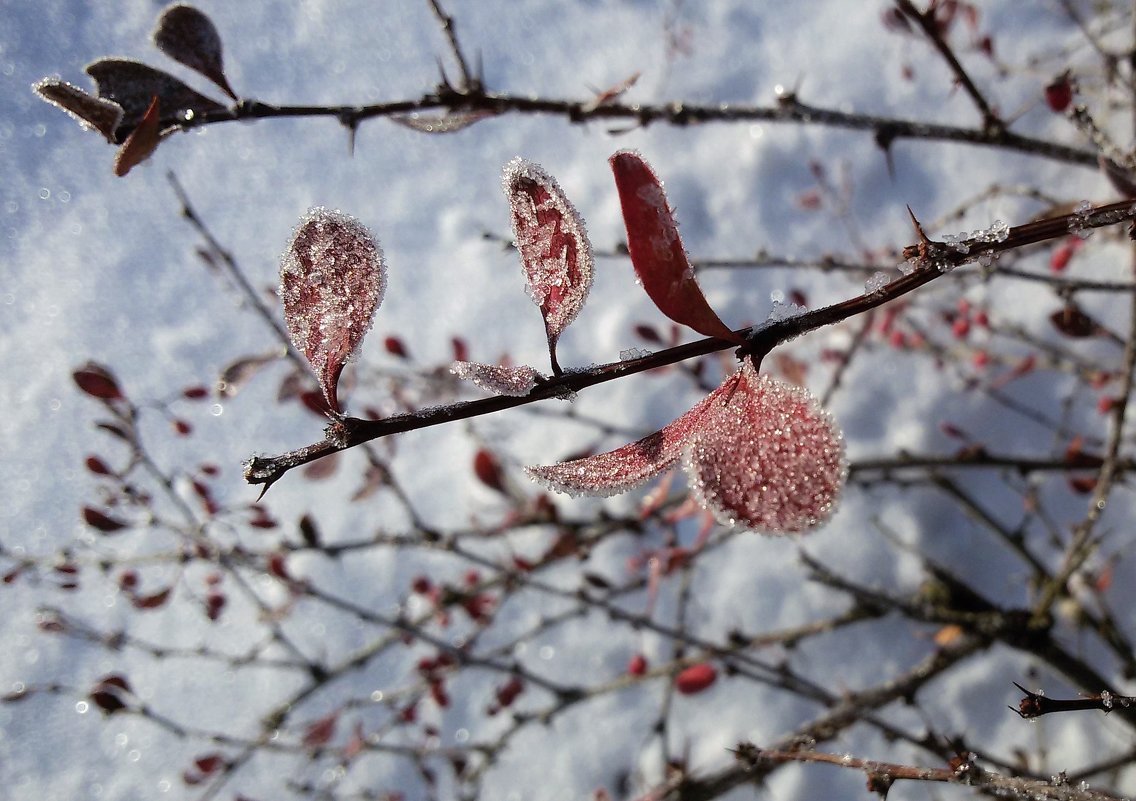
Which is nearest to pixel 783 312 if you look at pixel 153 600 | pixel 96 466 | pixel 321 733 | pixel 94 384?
pixel 94 384

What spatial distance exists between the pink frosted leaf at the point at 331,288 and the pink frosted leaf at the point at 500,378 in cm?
11

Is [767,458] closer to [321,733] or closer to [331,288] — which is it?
[331,288]

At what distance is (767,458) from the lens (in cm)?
53

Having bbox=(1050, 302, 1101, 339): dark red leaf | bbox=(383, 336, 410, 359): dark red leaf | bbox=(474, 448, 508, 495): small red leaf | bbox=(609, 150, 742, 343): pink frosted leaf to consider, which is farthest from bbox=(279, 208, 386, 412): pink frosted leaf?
bbox=(383, 336, 410, 359): dark red leaf

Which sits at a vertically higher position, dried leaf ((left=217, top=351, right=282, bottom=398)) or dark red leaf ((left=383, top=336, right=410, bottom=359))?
dark red leaf ((left=383, top=336, right=410, bottom=359))

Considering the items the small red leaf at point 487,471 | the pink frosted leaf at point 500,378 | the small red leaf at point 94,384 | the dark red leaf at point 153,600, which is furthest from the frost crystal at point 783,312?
the dark red leaf at point 153,600

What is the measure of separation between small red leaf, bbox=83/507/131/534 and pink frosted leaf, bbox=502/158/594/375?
1337 mm

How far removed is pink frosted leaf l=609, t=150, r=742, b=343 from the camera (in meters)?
0.46

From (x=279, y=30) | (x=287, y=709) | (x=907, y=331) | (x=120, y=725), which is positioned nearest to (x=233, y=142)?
(x=279, y=30)

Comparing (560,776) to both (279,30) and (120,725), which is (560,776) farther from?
(279,30)

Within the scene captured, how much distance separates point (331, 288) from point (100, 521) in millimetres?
1228

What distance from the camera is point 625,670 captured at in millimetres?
2387

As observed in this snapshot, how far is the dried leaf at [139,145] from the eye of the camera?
21.8 inches

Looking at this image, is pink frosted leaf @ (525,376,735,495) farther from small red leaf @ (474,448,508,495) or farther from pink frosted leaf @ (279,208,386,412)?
small red leaf @ (474,448,508,495)
